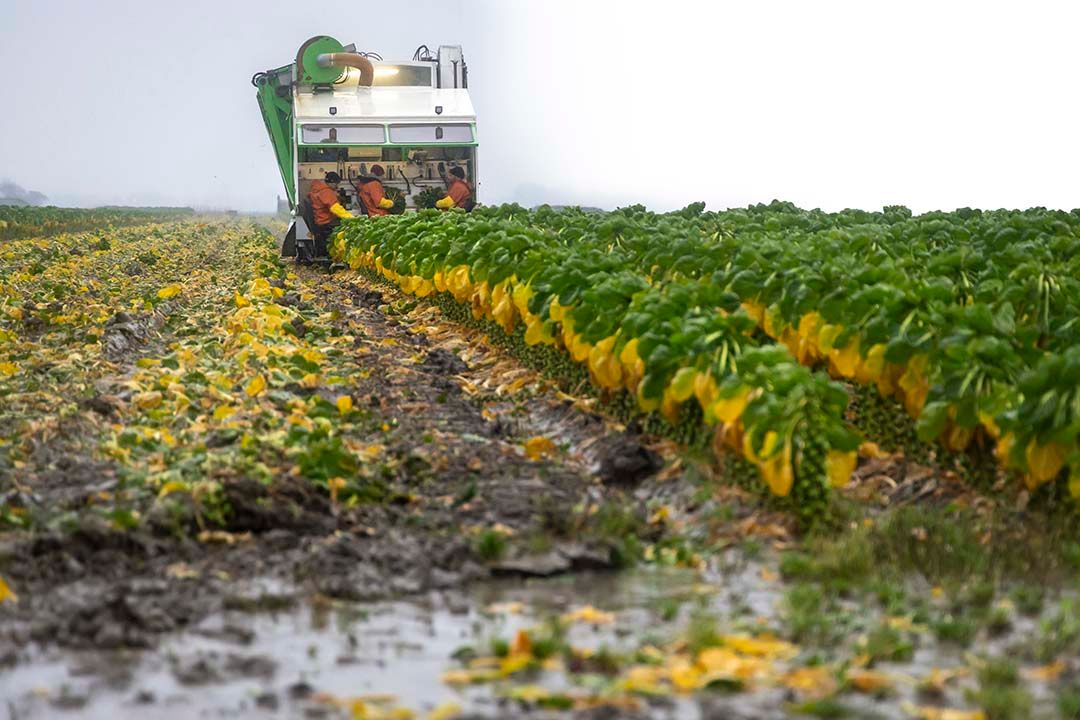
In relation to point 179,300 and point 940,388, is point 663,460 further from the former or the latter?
point 179,300

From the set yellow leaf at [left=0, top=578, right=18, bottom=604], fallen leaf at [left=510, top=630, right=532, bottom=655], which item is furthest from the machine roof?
fallen leaf at [left=510, top=630, right=532, bottom=655]

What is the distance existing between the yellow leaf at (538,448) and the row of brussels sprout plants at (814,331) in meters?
0.60

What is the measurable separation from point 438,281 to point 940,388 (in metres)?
8.22

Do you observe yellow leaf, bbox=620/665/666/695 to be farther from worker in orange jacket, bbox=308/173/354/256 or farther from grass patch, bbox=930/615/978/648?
worker in orange jacket, bbox=308/173/354/256

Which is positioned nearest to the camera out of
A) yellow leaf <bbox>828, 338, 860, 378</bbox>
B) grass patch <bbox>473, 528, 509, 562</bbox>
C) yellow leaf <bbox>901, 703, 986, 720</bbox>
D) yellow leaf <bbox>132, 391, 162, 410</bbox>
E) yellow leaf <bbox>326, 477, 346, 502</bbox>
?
yellow leaf <bbox>901, 703, 986, 720</bbox>

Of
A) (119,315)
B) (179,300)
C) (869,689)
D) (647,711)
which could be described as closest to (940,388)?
(869,689)

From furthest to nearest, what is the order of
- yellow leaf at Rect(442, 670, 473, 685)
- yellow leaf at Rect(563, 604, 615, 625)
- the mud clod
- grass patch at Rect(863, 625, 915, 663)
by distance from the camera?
the mud clod < yellow leaf at Rect(563, 604, 615, 625) < grass patch at Rect(863, 625, 915, 663) < yellow leaf at Rect(442, 670, 473, 685)

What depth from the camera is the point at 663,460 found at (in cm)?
844

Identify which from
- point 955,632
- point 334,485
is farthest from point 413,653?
point 334,485

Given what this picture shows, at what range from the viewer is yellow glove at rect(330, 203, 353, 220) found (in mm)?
23141

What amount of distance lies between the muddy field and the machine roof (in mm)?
13389

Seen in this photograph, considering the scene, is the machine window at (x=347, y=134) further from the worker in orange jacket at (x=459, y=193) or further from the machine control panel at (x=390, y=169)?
the worker in orange jacket at (x=459, y=193)

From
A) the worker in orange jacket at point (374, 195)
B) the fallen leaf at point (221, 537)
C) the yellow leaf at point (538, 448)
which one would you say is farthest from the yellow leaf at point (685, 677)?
the worker in orange jacket at point (374, 195)

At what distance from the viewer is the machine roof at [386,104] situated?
23.4 meters
